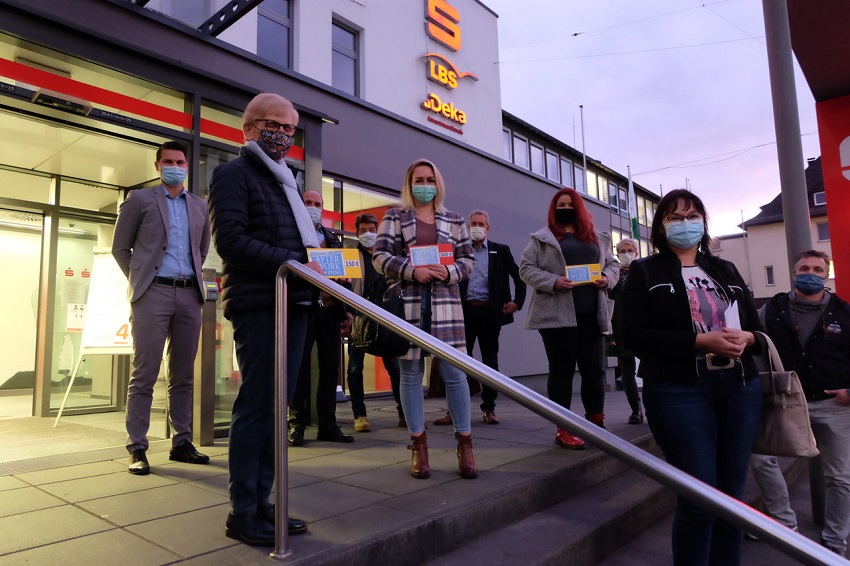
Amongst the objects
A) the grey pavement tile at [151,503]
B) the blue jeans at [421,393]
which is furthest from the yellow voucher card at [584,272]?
the grey pavement tile at [151,503]

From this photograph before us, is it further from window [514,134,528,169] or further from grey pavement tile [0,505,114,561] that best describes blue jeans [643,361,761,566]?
window [514,134,528,169]

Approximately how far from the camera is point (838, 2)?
355 centimetres

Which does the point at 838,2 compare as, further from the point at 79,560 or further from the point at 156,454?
the point at 156,454

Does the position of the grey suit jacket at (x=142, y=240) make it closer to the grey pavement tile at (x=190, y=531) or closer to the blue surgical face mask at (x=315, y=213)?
the blue surgical face mask at (x=315, y=213)

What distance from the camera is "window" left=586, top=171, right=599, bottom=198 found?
728 inches

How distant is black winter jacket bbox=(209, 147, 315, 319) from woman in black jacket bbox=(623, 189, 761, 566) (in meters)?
1.38

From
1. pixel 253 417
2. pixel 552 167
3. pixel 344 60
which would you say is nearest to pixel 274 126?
pixel 253 417

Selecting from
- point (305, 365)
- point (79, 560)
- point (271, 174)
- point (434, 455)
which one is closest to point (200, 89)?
point (305, 365)

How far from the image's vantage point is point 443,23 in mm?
11305

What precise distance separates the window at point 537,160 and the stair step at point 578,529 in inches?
479

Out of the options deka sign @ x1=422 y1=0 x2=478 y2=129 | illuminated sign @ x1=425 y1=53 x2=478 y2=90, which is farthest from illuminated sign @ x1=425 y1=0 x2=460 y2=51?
illuminated sign @ x1=425 y1=53 x2=478 y2=90

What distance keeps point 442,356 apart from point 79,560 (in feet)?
4.81

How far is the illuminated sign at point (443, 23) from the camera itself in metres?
10.9

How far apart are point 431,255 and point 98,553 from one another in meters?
2.03
